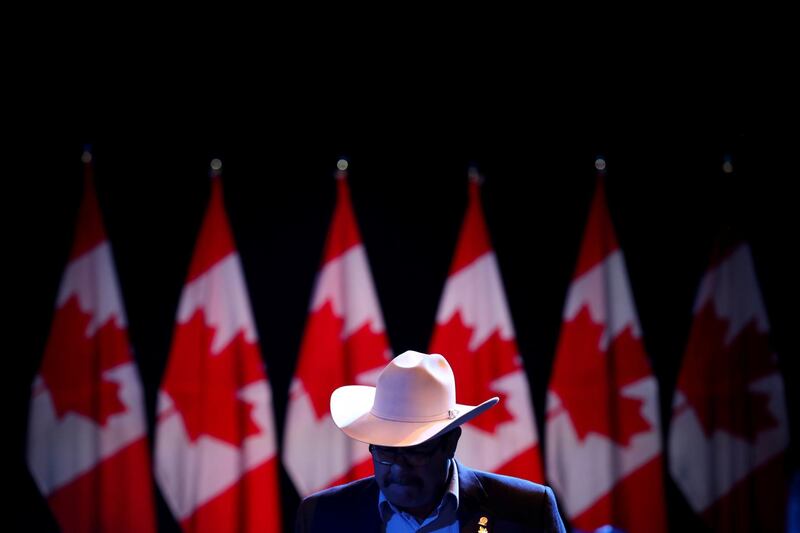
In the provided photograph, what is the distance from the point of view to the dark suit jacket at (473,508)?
2.22 m

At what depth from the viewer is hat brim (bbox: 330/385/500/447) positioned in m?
2.05

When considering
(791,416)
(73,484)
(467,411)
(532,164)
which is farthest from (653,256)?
(73,484)

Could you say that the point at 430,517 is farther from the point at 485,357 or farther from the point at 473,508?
the point at 485,357

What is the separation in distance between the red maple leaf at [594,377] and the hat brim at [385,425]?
2567 mm

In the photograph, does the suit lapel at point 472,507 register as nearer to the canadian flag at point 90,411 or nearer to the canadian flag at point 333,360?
the canadian flag at point 333,360

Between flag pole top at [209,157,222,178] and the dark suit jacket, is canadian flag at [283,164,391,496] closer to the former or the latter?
flag pole top at [209,157,222,178]

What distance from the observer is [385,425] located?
7.07 ft

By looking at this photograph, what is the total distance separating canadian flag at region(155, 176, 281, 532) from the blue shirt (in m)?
2.57

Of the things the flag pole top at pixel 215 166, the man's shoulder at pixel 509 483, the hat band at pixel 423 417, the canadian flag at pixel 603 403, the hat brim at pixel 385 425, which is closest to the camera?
the hat brim at pixel 385 425

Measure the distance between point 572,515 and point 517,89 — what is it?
2.69 m

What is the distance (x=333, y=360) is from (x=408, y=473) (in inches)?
104

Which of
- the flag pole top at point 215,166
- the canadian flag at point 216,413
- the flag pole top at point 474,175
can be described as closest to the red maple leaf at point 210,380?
the canadian flag at point 216,413

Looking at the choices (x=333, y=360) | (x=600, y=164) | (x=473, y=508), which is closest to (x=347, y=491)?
(x=473, y=508)

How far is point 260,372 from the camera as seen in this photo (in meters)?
4.67
